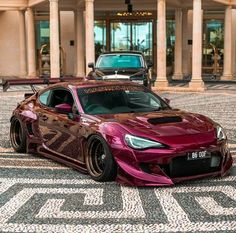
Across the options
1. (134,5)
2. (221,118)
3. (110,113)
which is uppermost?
(134,5)

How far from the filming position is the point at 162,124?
6875mm

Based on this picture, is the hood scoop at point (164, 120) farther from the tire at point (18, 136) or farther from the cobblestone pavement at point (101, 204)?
the tire at point (18, 136)

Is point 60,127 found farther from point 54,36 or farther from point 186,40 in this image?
point 186,40

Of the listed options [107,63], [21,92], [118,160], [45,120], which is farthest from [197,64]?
[118,160]

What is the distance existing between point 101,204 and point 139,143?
0.98 m

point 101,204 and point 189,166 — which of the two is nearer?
point 101,204

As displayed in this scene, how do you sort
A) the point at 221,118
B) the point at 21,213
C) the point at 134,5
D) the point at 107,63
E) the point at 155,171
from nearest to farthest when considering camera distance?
the point at 21,213, the point at 155,171, the point at 221,118, the point at 107,63, the point at 134,5

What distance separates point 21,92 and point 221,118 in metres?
11.2

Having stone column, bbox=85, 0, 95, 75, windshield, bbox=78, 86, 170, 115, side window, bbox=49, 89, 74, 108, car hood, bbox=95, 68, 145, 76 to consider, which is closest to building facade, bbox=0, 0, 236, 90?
stone column, bbox=85, 0, 95, 75

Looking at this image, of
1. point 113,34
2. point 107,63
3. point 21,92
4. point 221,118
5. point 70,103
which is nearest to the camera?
point 70,103

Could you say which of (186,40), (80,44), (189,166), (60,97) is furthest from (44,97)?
(186,40)

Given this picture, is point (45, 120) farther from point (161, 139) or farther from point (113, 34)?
point (113, 34)

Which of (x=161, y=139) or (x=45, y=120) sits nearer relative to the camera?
(x=161, y=139)

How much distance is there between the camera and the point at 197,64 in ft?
73.4
